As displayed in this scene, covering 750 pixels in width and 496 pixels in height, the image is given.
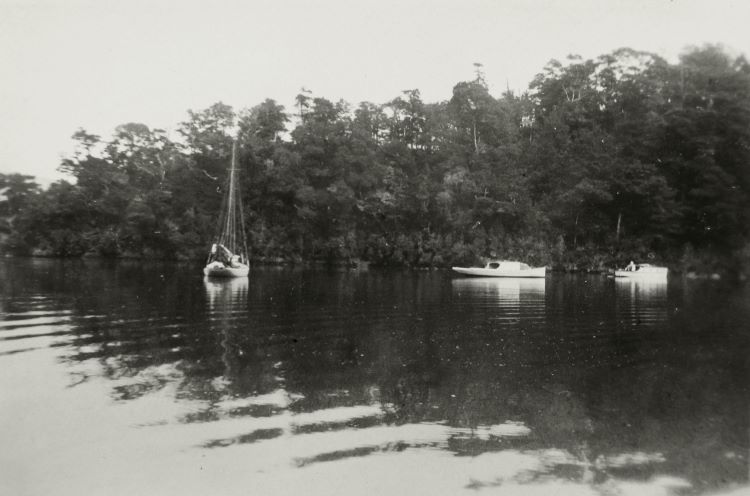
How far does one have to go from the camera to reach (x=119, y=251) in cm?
7550

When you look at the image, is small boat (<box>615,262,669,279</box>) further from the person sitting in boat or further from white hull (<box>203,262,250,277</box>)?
the person sitting in boat

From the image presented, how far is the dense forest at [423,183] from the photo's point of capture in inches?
2421

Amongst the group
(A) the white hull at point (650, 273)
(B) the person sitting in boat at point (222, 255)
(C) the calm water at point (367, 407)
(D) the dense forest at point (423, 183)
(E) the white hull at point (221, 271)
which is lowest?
(C) the calm water at point (367, 407)

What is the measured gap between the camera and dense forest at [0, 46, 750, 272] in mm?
61500

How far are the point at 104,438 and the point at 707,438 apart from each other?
330 inches

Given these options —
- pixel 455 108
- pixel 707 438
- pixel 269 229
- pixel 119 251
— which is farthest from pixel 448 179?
pixel 707 438

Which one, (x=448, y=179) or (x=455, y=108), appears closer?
(x=448, y=179)

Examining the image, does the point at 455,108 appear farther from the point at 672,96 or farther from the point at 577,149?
the point at 672,96

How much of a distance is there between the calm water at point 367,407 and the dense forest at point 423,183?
47313 mm

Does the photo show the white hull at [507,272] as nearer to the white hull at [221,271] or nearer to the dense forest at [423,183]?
the dense forest at [423,183]

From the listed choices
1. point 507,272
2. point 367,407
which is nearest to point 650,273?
point 507,272

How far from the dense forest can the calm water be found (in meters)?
47.3

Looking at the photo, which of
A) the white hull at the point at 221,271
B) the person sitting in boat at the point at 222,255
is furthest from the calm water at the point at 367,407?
the person sitting in boat at the point at 222,255

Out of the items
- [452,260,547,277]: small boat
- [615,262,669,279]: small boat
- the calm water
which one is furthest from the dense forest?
the calm water
